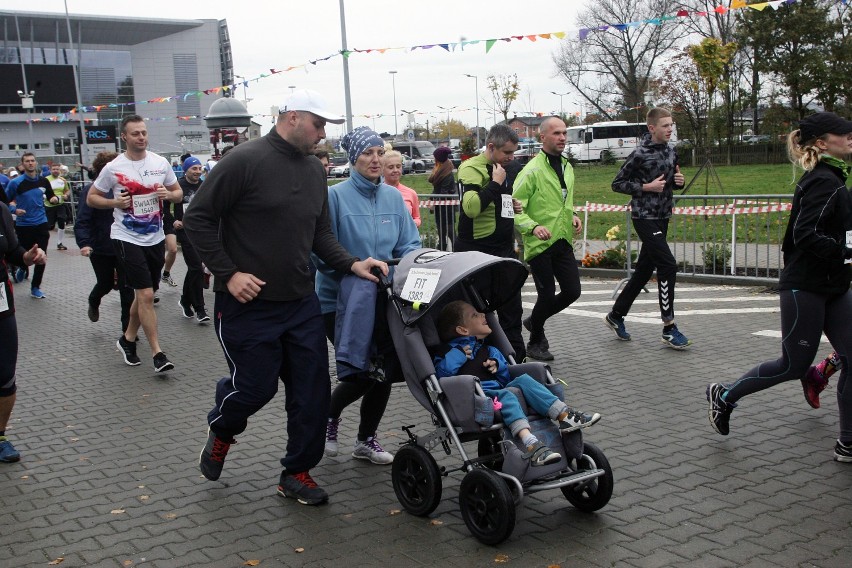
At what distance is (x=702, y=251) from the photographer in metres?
13.5

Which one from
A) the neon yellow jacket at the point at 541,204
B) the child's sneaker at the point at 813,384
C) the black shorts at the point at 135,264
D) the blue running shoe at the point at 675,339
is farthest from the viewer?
the blue running shoe at the point at 675,339

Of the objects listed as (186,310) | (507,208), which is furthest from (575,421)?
(186,310)

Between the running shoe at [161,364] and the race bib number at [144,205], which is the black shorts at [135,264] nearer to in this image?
the race bib number at [144,205]

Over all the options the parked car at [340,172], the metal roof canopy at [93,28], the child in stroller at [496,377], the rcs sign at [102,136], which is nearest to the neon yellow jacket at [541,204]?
the child in stroller at [496,377]

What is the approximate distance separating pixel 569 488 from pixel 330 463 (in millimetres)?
1698

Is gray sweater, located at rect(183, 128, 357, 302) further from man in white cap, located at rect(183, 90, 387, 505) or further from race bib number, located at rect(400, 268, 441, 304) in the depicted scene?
race bib number, located at rect(400, 268, 441, 304)

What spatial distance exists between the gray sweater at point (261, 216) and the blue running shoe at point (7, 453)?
7.09 ft

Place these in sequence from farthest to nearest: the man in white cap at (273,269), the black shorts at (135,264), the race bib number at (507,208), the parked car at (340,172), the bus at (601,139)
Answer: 1. the bus at (601,139)
2. the parked car at (340,172)
3. the black shorts at (135,264)
4. the race bib number at (507,208)
5. the man in white cap at (273,269)

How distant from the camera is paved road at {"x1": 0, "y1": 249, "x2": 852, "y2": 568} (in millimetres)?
4445

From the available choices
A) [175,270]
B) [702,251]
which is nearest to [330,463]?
[702,251]

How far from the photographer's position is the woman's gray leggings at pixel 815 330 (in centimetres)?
547

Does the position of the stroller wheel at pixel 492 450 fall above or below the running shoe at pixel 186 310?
above

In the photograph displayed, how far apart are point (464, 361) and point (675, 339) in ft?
14.6

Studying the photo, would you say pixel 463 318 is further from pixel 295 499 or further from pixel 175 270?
pixel 175 270
